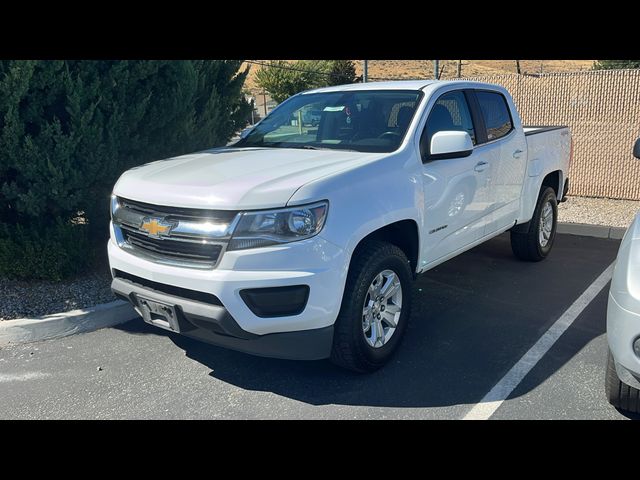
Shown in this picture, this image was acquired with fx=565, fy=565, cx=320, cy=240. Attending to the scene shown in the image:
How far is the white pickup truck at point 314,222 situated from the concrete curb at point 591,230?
3358mm

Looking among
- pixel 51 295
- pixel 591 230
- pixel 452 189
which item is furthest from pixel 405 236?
pixel 591 230

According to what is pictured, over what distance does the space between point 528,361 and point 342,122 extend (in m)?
2.27

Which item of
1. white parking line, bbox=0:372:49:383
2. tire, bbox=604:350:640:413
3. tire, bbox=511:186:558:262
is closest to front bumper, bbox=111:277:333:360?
white parking line, bbox=0:372:49:383

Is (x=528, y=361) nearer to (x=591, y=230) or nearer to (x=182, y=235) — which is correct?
(x=182, y=235)

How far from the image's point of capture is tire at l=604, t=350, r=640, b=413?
124 inches

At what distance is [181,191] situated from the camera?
336 cm

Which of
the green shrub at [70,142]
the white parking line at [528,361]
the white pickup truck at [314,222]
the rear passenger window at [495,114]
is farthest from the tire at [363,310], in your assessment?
the green shrub at [70,142]

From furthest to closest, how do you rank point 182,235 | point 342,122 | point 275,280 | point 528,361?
point 342,122, point 528,361, point 182,235, point 275,280

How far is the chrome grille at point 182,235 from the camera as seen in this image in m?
3.21

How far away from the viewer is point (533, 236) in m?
6.10

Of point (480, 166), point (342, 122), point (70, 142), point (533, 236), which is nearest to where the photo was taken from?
point (342, 122)

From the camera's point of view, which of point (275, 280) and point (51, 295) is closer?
point (275, 280)

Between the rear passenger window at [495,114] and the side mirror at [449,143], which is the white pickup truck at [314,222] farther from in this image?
the rear passenger window at [495,114]
